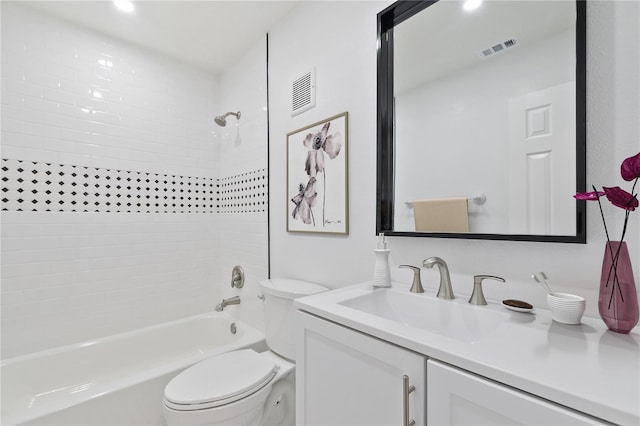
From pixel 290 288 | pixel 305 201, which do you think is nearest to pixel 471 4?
pixel 305 201

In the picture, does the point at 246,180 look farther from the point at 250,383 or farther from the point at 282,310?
the point at 250,383

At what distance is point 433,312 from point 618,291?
484mm

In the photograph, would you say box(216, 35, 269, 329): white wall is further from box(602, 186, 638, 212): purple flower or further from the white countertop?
box(602, 186, 638, 212): purple flower

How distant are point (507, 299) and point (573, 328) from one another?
0.70ft

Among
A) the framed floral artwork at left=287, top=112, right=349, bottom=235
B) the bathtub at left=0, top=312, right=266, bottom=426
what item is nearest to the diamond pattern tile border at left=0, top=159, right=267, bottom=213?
the framed floral artwork at left=287, top=112, right=349, bottom=235

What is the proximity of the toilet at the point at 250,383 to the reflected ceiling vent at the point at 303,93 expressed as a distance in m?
1.00

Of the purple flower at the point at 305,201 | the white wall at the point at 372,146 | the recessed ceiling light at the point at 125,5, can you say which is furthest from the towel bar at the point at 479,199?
the recessed ceiling light at the point at 125,5

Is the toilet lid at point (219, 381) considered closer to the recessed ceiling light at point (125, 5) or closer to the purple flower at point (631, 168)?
the purple flower at point (631, 168)

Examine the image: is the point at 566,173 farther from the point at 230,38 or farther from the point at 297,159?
the point at 230,38

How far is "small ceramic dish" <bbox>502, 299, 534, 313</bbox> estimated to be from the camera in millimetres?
835

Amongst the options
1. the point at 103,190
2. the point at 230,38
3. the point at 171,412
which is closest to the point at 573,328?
the point at 171,412

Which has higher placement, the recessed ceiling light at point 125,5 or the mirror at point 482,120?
the recessed ceiling light at point 125,5

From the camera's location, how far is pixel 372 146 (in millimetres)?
1361

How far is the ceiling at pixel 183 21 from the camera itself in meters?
1.79
